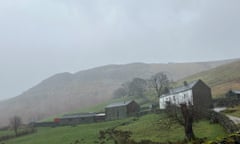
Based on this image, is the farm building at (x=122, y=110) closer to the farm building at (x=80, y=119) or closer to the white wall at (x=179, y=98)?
the farm building at (x=80, y=119)

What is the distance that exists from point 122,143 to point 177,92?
2027 inches

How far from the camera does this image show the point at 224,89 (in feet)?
395


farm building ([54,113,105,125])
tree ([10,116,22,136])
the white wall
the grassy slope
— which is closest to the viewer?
the white wall

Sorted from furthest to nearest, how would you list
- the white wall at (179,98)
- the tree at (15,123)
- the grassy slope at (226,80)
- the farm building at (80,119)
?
the grassy slope at (226,80)
the farm building at (80,119)
the tree at (15,123)
the white wall at (179,98)

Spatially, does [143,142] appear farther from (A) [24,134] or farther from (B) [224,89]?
(B) [224,89]

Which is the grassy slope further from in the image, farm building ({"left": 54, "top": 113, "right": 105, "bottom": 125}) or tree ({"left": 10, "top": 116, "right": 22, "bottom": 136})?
tree ({"left": 10, "top": 116, "right": 22, "bottom": 136})

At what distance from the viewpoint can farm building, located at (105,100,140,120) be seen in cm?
10775

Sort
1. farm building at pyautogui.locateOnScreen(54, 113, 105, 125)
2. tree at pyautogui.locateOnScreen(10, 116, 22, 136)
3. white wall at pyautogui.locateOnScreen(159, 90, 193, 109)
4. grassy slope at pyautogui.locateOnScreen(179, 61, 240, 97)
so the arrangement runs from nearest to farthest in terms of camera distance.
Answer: white wall at pyautogui.locateOnScreen(159, 90, 193, 109) < tree at pyautogui.locateOnScreen(10, 116, 22, 136) < farm building at pyautogui.locateOnScreen(54, 113, 105, 125) < grassy slope at pyautogui.locateOnScreen(179, 61, 240, 97)

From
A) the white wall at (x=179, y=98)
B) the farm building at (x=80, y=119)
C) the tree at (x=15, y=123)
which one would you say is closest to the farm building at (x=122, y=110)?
the farm building at (x=80, y=119)

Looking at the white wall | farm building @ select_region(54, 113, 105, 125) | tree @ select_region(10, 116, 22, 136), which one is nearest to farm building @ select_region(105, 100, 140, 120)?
farm building @ select_region(54, 113, 105, 125)

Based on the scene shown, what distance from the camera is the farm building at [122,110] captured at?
10775cm

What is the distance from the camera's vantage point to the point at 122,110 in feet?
358

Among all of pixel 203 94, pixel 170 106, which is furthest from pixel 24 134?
pixel 203 94

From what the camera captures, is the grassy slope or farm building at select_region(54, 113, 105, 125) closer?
farm building at select_region(54, 113, 105, 125)
